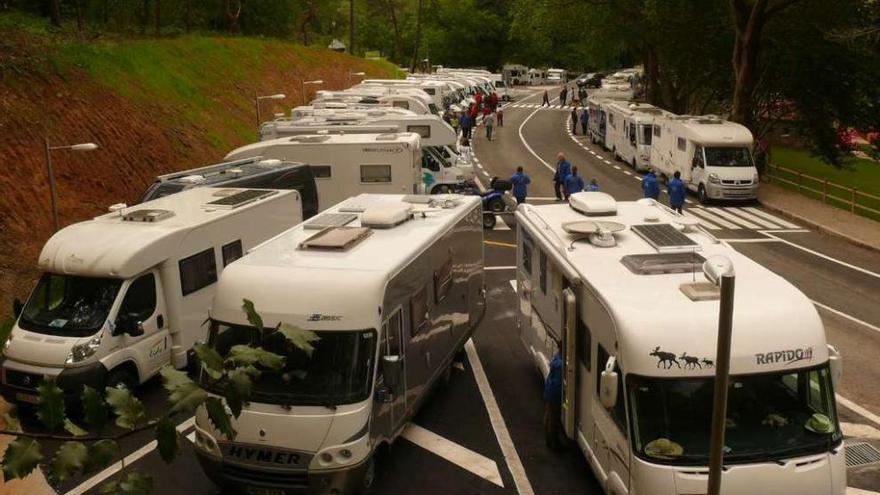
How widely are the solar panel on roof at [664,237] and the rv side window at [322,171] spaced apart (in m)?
14.2

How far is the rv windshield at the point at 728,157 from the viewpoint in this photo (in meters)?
32.8

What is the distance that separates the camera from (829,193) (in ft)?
128

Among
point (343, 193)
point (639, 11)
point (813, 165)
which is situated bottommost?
point (813, 165)

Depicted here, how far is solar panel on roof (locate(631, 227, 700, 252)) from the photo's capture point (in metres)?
11.8

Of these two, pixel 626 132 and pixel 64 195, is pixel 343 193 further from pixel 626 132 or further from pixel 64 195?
pixel 626 132

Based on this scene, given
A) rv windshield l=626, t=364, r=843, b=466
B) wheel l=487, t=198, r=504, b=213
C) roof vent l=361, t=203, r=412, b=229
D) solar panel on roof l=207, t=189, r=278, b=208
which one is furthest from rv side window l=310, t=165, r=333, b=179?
rv windshield l=626, t=364, r=843, b=466

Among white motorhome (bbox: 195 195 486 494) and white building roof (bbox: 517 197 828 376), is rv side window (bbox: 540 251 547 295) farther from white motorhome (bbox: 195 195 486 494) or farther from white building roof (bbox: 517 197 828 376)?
white building roof (bbox: 517 197 828 376)

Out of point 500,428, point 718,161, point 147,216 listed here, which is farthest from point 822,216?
point 147,216

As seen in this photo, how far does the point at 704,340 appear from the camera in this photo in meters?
9.21

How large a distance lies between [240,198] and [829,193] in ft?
98.5

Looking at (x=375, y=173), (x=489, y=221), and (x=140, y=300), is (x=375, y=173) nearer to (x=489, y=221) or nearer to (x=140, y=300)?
(x=489, y=221)

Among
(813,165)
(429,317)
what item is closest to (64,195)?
(429,317)

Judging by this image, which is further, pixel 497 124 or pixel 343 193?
pixel 497 124

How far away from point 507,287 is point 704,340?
1266 cm
